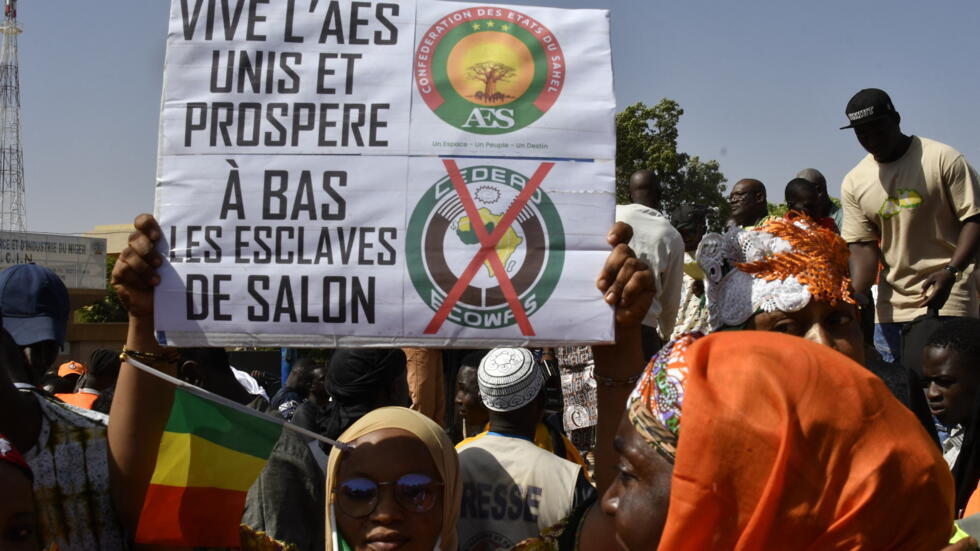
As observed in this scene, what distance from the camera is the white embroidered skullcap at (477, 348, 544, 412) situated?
15.4 ft

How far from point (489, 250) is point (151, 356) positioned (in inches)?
44.4

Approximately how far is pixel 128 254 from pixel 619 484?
5.79 ft

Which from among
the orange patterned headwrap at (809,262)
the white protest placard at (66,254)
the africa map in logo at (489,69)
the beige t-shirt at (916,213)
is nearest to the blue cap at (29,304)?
the africa map in logo at (489,69)

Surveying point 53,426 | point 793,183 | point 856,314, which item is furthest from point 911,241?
point 53,426

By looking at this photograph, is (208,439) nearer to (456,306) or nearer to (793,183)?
(456,306)

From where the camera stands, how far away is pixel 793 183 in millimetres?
7898

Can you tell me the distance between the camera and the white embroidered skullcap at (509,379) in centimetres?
469

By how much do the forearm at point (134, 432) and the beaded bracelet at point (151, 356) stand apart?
0.02 meters

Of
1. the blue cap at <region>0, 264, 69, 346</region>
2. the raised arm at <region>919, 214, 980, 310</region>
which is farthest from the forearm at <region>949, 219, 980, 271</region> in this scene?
the blue cap at <region>0, 264, 69, 346</region>

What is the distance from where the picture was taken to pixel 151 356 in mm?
Answer: 3096

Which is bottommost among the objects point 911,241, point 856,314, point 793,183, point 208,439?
point 208,439

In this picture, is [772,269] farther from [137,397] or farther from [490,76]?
[137,397]

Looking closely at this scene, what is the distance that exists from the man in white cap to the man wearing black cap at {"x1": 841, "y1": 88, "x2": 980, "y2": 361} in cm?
255

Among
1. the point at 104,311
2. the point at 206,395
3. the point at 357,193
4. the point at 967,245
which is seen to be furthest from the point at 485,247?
the point at 104,311
